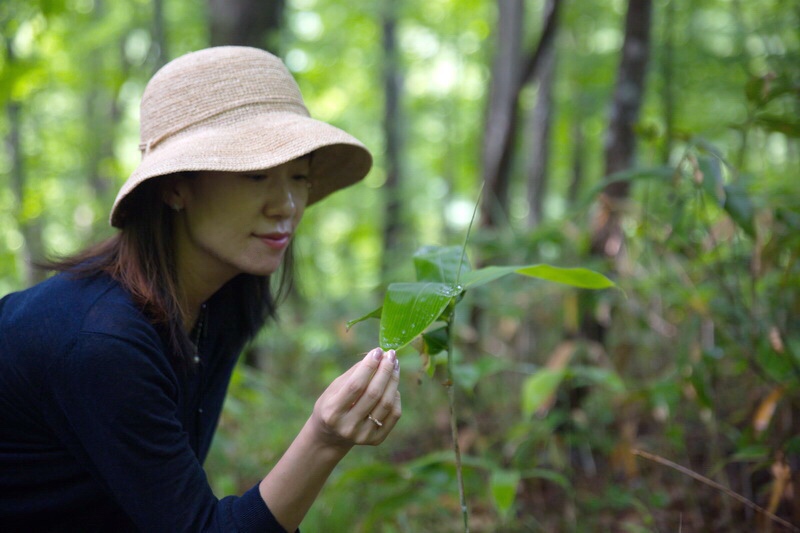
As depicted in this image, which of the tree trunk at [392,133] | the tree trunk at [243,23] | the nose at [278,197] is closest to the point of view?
the nose at [278,197]

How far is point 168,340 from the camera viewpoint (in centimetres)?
153

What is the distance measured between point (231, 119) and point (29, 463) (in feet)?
2.98

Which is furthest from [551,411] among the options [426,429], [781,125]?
[781,125]

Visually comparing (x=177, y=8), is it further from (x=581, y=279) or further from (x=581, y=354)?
(x=581, y=279)

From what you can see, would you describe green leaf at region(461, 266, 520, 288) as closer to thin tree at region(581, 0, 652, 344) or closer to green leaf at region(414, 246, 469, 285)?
green leaf at region(414, 246, 469, 285)

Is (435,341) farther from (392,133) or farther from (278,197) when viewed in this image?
(392,133)

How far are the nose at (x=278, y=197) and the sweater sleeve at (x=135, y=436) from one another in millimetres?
407

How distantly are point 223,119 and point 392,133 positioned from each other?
7830 mm

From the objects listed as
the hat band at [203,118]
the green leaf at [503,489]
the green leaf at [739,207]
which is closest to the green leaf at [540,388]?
the green leaf at [503,489]

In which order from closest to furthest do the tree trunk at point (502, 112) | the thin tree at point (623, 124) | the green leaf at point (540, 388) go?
the green leaf at point (540, 388)
the thin tree at point (623, 124)
the tree trunk at point (502, 112)

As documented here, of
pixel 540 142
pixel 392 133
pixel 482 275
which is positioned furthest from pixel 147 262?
pixel 392 133

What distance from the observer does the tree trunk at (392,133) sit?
27.4 feet

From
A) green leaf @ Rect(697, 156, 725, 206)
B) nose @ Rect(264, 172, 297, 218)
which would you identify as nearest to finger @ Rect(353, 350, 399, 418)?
nose @ Rect(264, 172, 297, 218)

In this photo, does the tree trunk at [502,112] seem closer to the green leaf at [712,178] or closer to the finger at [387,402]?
the green leaf at [712,178]
